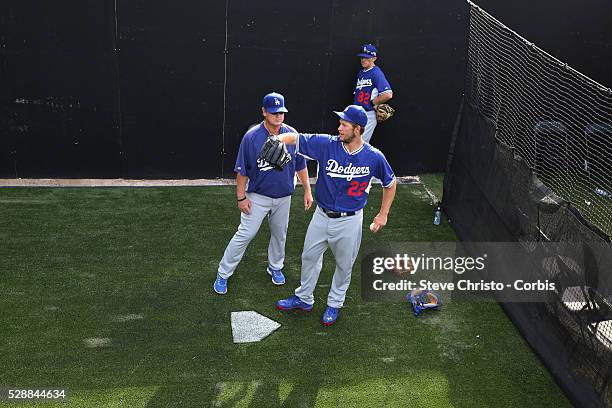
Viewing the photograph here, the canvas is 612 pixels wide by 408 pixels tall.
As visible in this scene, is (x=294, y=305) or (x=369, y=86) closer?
(x=294, y=305)

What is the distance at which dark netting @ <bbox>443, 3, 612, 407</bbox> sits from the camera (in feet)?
15.3

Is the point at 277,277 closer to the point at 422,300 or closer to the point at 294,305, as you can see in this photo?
the point at 294,305

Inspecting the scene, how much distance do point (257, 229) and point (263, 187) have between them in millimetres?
419

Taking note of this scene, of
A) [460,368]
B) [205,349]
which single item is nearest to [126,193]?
[205,349]

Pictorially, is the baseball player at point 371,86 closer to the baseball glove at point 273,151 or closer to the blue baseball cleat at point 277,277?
the blue baseball cleat at point 277,277

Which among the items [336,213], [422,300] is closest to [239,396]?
[336,213]

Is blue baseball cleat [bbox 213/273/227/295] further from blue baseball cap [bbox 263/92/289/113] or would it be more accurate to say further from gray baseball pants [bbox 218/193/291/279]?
blue baseball cap [bbox 263/92/289/113]

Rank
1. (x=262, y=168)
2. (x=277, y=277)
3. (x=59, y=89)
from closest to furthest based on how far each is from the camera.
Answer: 1. (x=262, y=168)
2. (x=277, y=277)
3. (x=59, y=89)

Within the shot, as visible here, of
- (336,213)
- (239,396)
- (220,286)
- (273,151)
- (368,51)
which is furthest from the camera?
(368,51)

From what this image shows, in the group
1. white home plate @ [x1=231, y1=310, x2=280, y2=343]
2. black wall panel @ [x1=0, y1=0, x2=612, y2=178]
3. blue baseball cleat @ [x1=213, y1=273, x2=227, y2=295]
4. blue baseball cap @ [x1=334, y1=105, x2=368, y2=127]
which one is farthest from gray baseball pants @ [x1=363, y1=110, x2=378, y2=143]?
white home plate @ [x1=231, y1=310, x2=280, y2=343]

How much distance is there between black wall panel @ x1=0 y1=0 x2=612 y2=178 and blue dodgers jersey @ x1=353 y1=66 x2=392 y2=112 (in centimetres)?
39

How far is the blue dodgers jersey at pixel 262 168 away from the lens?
218 inches

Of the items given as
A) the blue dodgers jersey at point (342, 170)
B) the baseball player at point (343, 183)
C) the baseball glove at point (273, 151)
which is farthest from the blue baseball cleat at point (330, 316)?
the baseball glove at point (273, 151)

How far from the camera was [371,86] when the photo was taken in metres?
8.62
